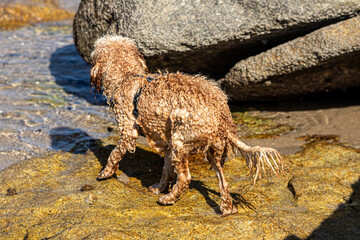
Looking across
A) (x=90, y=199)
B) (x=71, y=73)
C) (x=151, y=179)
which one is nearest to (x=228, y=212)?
(x=151, y=179)

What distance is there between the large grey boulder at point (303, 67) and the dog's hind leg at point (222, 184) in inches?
120

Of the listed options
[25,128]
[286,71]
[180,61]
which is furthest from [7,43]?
[286,71]

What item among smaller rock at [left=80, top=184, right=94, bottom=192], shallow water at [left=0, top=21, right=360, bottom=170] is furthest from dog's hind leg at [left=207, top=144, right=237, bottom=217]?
shallow water at [left=0, top=21, right=360, bottom=170]

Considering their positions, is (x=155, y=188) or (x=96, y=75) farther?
(x=96, y=75)

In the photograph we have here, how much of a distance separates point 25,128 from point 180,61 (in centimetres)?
315

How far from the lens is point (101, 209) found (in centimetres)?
409

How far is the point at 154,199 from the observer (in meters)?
4.58

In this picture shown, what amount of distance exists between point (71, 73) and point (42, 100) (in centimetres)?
214

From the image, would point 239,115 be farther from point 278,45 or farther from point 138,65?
point 138,65

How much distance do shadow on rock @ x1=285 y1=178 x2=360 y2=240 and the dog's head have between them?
2893 mm

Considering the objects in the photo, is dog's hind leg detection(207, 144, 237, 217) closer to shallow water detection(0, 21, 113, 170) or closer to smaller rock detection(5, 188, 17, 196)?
smaller rock detection(5, 188, 17, 196)

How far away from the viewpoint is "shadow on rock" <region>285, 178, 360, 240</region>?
379 cm

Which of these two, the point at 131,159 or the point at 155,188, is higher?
the point at 155,188

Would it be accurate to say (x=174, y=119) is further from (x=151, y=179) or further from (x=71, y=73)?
(x=71, y=73)
